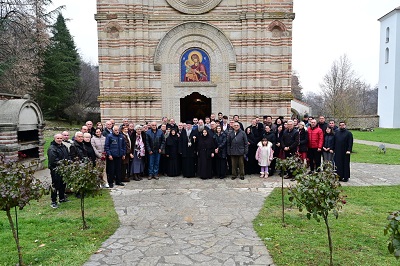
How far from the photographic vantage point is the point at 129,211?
7.53 m

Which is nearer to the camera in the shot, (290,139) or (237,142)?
(237,142)

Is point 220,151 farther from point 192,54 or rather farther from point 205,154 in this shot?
point 192,54

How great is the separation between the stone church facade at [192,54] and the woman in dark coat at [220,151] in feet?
15.3

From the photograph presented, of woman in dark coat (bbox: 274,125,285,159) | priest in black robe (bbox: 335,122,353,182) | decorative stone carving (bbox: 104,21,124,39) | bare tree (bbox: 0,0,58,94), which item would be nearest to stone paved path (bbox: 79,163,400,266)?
priest in black robe (bbox: 335,122,353,182)

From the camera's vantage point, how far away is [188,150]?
36.1 feet

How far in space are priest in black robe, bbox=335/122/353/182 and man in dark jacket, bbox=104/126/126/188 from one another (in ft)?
22.1

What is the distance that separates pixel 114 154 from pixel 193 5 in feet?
28.5

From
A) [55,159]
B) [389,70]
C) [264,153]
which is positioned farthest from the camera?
[389,70]

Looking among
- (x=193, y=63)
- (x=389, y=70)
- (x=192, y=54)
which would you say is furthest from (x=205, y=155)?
(x=389, y=70)

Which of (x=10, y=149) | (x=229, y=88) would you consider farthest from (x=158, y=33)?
(x=10, y=149)

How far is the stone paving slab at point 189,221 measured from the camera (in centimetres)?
516

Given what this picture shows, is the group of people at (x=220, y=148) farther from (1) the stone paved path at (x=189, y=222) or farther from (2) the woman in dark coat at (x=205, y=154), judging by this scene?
(1) the stone paved path at (x=189, y=222)

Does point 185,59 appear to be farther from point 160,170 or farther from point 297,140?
point 297,140

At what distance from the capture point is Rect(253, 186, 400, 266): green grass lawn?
502cm
